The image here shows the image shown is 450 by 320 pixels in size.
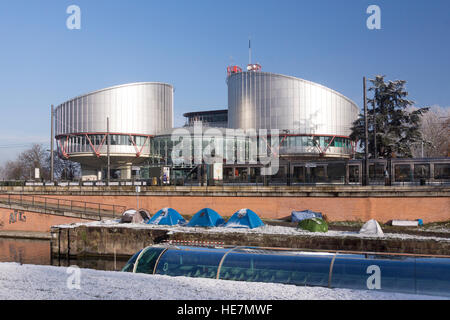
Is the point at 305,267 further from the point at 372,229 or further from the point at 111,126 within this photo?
the point at 111,126

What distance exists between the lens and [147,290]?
338 inches

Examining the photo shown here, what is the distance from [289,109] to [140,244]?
53.3 metres

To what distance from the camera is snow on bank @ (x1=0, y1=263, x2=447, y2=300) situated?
Result: 800 cm

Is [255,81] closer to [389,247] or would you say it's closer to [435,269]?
[389,247]

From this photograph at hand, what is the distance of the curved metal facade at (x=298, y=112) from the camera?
7219 centimetres

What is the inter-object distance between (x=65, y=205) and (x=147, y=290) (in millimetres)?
32982

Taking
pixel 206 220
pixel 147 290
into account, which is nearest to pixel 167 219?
pixel 206 220

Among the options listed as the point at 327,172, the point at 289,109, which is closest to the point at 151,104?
the point at 289,109

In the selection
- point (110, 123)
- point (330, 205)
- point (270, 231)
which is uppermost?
point (110, 123)

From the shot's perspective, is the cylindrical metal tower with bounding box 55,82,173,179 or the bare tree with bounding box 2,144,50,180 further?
the bare tree with bounding box 2,144,50,180

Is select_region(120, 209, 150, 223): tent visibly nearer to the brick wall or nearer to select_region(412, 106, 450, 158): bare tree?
the brick wall

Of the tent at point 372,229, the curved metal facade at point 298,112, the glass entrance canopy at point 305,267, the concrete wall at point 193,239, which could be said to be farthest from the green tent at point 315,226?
the curved metal facade at point 298,112

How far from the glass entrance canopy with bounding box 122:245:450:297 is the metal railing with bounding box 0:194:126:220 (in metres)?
22.3

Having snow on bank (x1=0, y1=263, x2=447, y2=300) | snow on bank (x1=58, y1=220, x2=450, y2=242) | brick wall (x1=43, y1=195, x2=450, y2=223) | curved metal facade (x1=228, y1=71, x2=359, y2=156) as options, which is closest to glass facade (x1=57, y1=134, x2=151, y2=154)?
curved metal facade (x1=228, y1=71, x2=359, y2=156)
